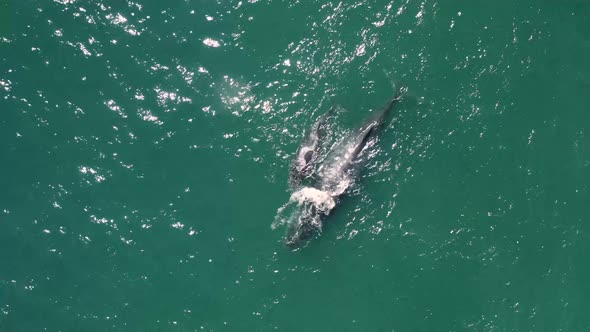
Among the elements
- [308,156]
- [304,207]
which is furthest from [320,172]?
[304,207]

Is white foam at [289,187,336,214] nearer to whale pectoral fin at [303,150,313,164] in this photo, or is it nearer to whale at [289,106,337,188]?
whale at [289,106,337,188]

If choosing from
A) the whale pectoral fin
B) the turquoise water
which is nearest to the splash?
the turquoise water

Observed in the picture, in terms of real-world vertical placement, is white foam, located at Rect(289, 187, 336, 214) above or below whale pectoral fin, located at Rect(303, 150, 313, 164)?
below

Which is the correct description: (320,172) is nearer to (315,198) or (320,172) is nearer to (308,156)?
(308,156)

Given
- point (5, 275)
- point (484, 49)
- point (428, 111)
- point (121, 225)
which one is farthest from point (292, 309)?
point (484, 49)

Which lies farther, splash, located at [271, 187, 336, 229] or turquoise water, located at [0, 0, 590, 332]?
splash, located at [271, 187, 336, 229]

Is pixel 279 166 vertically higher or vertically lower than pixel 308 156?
lower
